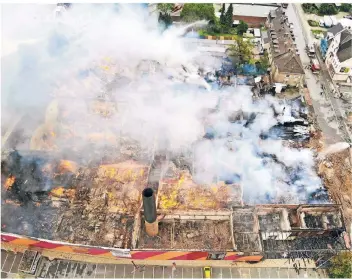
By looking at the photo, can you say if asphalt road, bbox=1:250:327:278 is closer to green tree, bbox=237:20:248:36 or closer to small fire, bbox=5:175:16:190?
small fire, bbox=5:175:16:190

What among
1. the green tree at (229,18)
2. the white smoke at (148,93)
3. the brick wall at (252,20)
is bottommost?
the white smoke at (148,93)

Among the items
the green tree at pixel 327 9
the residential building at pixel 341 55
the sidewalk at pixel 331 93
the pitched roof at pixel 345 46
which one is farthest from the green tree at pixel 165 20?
the green tree at pixel 327 9

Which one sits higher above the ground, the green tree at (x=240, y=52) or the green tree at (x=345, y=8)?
the green tree at (x=345, y=8)

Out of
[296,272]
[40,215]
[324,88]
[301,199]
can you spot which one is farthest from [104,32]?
[296,272]

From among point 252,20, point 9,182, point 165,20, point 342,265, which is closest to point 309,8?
point 252,20

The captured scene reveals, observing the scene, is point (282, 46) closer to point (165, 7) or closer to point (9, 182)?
point (165, 7)

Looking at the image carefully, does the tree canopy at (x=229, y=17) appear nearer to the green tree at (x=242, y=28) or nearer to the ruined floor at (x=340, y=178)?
the green tree at (x=242, y=28)
